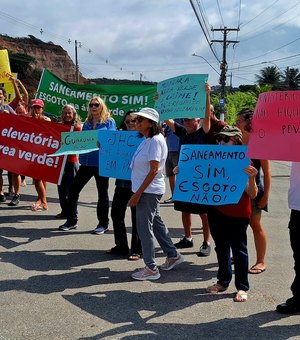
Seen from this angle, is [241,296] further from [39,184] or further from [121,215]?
[39,184]

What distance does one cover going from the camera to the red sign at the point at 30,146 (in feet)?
23.9

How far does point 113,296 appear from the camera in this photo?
422 cm

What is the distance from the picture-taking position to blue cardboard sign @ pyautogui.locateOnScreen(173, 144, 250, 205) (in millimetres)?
4098

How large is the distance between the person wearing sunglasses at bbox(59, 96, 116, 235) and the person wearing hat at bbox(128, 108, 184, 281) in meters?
1.84

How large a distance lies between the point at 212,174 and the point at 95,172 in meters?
2.51

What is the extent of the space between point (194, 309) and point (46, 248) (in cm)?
Answer: 243

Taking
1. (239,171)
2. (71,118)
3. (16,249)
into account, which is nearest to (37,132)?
(71,118)

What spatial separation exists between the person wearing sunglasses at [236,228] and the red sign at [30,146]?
3.56 meters

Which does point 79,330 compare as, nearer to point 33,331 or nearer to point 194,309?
point 33,331

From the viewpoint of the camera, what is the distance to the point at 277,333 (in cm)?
350

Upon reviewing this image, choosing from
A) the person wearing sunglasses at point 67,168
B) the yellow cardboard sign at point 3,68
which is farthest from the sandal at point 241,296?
the yellow cardboard sign at point 3,68

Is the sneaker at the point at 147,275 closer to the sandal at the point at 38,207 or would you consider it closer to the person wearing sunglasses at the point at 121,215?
the person wearing sunglasses at the point at 121,215

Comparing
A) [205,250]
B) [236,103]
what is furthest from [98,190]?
[236,103]

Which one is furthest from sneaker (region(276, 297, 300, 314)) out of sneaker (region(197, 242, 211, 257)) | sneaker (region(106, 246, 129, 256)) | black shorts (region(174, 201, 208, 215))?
sneaker (region(106, 246, 129, 256))
